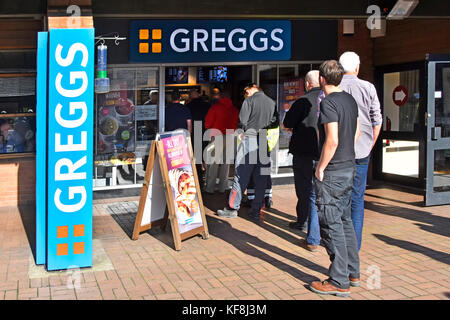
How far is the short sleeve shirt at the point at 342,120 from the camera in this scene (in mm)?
4621

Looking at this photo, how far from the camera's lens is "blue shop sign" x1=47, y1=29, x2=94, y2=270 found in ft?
16.9

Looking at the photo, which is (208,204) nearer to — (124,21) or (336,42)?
(124,21)

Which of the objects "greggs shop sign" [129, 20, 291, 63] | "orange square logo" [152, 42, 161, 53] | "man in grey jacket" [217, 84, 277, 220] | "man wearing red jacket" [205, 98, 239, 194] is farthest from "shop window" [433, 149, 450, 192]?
"orange square logo" [152, 42, 161, 53]

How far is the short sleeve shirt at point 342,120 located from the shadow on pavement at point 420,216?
9.36ft

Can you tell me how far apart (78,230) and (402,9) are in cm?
604

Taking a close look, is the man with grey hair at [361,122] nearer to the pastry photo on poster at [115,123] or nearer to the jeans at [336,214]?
the jeans at [336,214]

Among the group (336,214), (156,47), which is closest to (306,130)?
(336,214)

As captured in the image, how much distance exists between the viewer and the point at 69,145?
5266 millimetres

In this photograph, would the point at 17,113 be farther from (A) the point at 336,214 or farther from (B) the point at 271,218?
(A) the point at 336,214

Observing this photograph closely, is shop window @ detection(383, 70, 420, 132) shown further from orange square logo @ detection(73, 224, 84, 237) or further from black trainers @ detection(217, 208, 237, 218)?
orange square logo @ detection(73, 224, 84, 237)

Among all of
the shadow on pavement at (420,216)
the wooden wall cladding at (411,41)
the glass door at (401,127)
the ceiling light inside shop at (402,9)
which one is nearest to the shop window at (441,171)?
the shadow on pavement at (420,216)

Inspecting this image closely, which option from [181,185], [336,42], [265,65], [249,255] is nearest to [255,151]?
[181,185]

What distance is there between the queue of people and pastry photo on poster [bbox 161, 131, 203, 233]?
1152 millimetres
